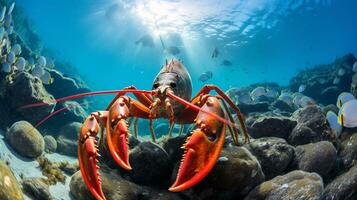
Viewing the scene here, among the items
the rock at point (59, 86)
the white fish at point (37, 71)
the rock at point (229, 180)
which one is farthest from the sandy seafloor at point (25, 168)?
the rock at point (59, 86)

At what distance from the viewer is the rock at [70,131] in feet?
33.6

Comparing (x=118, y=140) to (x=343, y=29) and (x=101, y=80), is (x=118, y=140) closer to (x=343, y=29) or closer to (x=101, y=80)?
(x=343, y=29)

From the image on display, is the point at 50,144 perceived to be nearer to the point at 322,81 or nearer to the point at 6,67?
the point at 6,67

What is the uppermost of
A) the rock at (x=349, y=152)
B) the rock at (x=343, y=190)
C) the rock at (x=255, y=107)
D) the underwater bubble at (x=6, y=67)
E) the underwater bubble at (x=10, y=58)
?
the underwater bubble at (x=10, y=58)

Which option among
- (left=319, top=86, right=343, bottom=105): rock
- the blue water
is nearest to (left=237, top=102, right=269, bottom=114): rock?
(left=319, top=86, right=343, bottom=105): rock

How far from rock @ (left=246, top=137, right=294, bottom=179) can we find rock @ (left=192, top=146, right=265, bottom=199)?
737 mm

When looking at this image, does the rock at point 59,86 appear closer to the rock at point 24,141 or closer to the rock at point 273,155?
the rock at point 24,141

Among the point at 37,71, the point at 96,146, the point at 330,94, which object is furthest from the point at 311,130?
the point at 330,94

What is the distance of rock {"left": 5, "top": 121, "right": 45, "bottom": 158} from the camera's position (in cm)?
636

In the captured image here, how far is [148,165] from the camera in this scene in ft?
14.4

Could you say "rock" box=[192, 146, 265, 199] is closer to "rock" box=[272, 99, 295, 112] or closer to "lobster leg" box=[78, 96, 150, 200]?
"lobster leg" box=[78, 96, 150, 200]

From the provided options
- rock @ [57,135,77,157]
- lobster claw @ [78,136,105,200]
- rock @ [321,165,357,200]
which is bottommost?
rock @ [57,135,77,157]

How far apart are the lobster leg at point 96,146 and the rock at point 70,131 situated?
7285 mm

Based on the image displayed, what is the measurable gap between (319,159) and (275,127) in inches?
49.1
